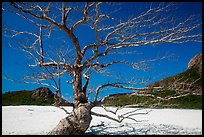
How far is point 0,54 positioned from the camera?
19.1 ft

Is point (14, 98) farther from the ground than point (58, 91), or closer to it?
farther from the ground

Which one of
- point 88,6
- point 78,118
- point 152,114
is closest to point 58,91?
point 78,118

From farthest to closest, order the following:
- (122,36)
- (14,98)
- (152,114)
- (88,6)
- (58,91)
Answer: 1. (14,98)
2. (152,114)
3. (122,36)
4. (88,6)
5. (58,91)

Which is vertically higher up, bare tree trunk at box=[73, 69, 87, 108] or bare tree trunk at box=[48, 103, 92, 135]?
bare tree trunk at box=[73, 69, 87, 108]

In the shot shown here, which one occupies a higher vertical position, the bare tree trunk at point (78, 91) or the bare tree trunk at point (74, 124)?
the bare tree trunk at point (78, 91)

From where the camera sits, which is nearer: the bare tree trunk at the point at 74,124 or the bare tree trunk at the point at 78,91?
the bare tree trunk at the point at 74,124

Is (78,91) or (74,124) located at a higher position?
(78,91)

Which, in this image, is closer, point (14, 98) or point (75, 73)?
point (75, 73)

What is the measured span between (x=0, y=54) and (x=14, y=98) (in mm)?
16699

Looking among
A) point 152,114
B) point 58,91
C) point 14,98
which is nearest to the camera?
point 58,91

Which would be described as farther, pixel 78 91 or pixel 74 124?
pixel 78 91

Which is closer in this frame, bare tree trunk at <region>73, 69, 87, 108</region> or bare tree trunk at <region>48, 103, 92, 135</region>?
bare tree trunk at <region>48, 103, 92, 135</region>

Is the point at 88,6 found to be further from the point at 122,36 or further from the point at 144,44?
the point at 144,44

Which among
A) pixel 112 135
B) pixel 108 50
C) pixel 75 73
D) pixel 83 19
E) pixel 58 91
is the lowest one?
pixel 112 135
